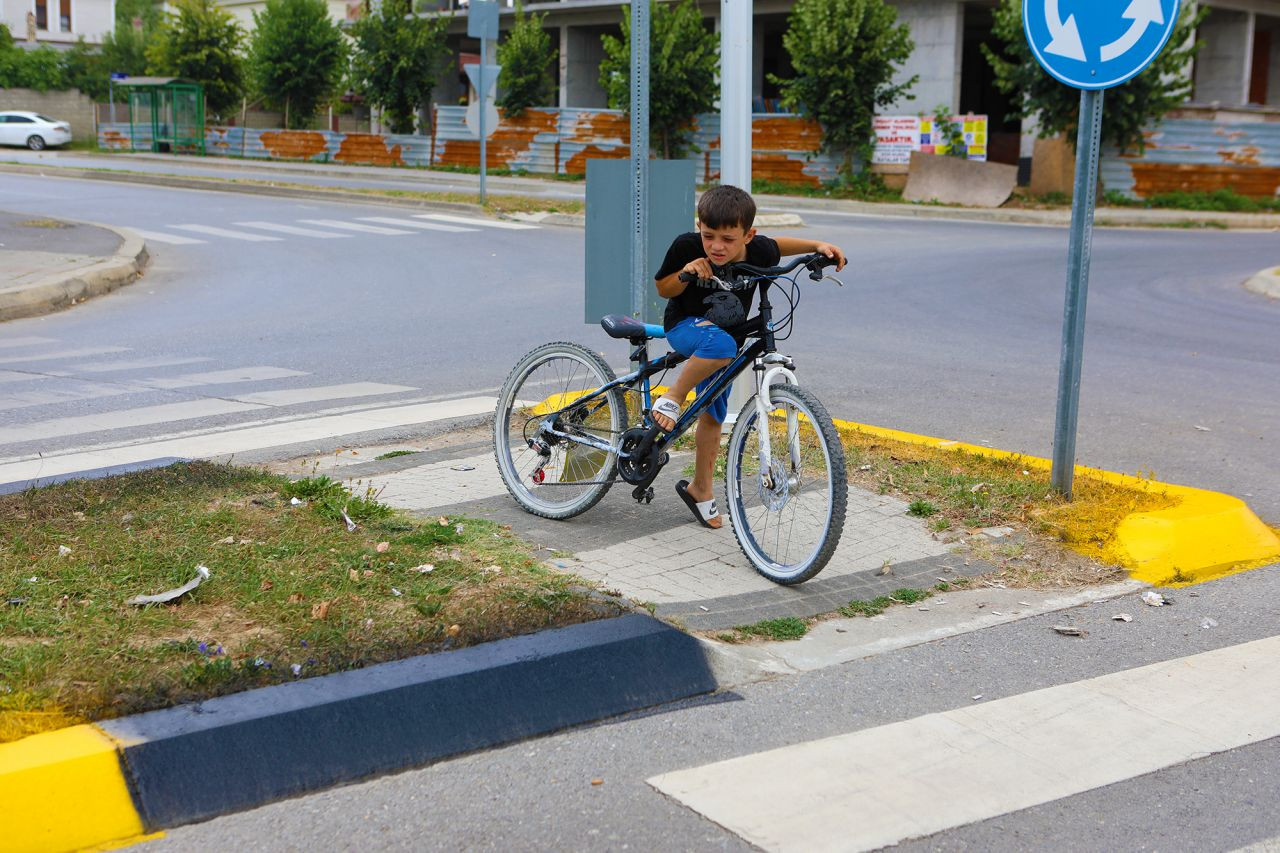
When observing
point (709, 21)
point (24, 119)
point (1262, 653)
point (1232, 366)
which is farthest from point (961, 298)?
point (24, 119)

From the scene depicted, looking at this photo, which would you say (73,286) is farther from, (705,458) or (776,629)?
(776,629)

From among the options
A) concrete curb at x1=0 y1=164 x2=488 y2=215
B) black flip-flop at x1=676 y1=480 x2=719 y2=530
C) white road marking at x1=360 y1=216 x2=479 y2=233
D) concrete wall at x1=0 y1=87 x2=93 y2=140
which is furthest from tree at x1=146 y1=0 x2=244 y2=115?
black flip-flop at x1=676 y1=480 x2=719 y2=530

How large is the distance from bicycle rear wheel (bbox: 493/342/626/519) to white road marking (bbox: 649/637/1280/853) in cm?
217

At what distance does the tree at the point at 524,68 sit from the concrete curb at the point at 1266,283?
25868mm

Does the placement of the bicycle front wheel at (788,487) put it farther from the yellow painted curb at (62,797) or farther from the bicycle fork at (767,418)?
the yellow painted curb at (62,797)

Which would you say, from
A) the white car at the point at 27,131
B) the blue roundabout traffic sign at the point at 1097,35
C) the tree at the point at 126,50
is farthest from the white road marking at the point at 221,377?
the tree at the point at 126,50

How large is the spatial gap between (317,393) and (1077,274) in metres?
5.09

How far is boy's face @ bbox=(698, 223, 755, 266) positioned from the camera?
5.01 metres

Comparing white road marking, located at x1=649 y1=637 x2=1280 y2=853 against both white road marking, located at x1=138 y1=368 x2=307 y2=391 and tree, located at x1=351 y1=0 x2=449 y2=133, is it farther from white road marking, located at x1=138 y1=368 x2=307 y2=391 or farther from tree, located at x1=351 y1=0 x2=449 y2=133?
tree, located at x1=351 y1=0 x2=449 y2=133

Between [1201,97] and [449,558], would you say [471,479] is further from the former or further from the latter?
[1201,97]

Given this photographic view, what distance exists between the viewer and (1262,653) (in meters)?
4.42

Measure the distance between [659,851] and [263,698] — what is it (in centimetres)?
114

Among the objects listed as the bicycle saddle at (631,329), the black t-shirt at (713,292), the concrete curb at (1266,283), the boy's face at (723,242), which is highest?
the boy's face at (723,242)

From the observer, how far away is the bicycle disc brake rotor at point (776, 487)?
4934 millimetres
